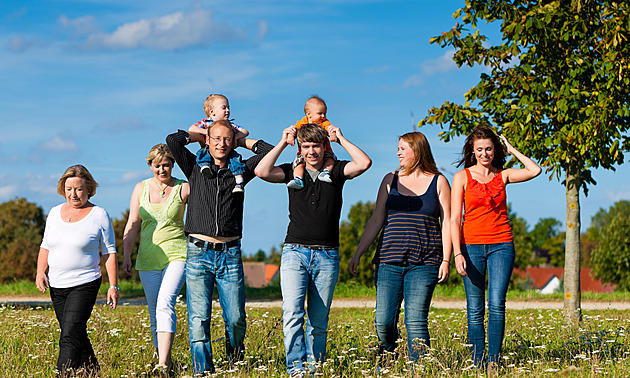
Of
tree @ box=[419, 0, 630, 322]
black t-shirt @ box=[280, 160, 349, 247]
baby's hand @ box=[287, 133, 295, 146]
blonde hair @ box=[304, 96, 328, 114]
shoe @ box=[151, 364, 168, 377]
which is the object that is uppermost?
tree @ box=[419, 0, 630, 322]

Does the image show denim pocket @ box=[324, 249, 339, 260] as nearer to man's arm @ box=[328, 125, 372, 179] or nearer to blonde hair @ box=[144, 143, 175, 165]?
man's arm @ box=[328, 125, 372, 179]

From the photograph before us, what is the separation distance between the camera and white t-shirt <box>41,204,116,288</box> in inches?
230

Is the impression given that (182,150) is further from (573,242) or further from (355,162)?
(573,242)

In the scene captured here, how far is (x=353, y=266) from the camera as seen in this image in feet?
18.7

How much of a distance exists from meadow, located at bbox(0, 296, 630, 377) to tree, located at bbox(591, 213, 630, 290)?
27.5m

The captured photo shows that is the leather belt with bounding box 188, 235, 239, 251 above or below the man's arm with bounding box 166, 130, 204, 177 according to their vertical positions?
below

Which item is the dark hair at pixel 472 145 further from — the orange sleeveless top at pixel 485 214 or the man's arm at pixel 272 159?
the man's arm at pixel 272 159

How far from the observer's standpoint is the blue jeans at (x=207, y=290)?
5523 millimetres

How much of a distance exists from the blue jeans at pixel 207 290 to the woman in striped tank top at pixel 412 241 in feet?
3.35

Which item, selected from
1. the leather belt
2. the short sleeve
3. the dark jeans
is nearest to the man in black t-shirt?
the leather belt

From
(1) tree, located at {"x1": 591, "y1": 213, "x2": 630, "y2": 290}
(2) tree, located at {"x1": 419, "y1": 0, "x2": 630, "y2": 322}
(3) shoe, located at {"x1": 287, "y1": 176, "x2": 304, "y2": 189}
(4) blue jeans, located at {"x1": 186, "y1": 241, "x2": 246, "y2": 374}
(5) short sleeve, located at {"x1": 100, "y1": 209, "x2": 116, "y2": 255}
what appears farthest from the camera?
(1) tree, located at {"x1": 591, "y1": 213, "x2": 630, "y2": 290}

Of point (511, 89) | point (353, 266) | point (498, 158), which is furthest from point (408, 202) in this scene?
point (511, 89)

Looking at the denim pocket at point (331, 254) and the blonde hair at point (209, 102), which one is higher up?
the blonde hair at point (209, 102)

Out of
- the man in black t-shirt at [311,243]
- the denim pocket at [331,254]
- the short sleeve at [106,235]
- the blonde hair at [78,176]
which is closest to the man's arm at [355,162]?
the man in black t-shirt at [311,243]
